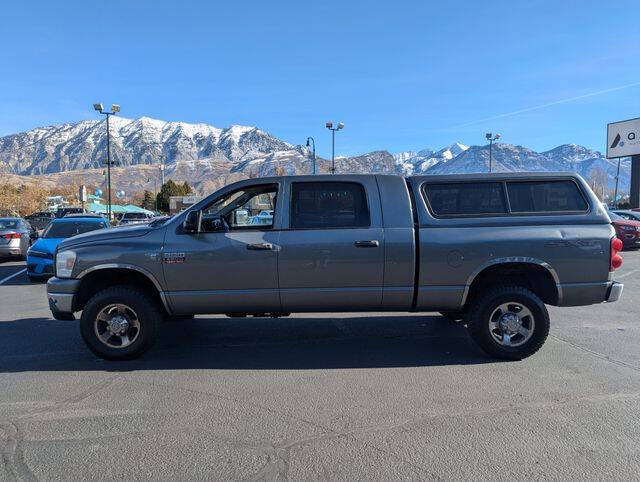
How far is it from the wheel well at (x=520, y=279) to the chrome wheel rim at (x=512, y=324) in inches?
12.0

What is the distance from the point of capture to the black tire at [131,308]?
5129 millimetres

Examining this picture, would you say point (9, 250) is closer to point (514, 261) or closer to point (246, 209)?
point (246, 209)

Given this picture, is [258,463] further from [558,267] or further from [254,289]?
[558,267]

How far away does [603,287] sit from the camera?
5145mm

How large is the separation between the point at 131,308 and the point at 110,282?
52 cm

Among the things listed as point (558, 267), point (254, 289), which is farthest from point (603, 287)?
point (254, 289)

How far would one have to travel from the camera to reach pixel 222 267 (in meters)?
5.05

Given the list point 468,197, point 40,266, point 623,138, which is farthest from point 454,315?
point 623,138

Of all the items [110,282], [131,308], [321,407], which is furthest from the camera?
[110,282]

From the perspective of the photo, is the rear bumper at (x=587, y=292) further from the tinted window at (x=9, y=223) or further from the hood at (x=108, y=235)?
the tinted window at (x=9, y=223)

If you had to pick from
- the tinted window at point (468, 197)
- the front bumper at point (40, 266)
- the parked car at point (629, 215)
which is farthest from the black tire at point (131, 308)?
the parked car at point (629, 215)

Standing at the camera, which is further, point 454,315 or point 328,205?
point 454,315

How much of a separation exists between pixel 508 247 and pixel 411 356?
1610 millimetres

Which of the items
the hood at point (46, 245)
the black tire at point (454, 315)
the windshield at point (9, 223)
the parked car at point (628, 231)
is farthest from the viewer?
the parked car at point (628, 231)
